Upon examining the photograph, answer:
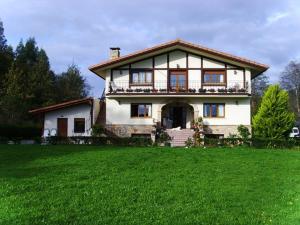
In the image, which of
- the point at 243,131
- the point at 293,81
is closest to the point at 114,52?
the point at 243,131

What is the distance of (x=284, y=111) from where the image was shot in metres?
35.3

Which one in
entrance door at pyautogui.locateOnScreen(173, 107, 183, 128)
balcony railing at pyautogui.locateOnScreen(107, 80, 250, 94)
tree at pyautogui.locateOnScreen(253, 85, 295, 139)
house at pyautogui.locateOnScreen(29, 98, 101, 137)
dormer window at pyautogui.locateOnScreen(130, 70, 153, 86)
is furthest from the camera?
house at pyautogui.locateOnScreen(29, 98, 101, 137)

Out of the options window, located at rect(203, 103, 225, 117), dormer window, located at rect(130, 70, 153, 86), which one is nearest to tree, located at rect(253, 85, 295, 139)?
window, located at rect(203, 103, 225, 117)

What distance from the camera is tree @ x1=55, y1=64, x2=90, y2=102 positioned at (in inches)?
2694

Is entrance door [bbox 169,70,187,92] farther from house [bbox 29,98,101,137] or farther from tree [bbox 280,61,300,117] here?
tree [bbox 280,61,300,117]

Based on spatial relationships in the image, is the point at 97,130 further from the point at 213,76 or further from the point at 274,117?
the point at 274,117

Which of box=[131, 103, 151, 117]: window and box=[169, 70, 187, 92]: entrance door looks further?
box=[131, 103, 151, 117]: window

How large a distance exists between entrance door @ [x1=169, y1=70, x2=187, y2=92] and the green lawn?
18783mm

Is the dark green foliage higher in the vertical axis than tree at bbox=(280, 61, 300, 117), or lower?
lower

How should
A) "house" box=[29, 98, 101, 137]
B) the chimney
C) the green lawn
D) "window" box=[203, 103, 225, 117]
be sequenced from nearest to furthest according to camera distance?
the green lawn → "window" box=[203, 103, 225, 117] → "house" box=[29, 98, 101, 137] → the chimney

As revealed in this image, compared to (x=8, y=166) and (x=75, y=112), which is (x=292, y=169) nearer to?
(x=8, y=166)

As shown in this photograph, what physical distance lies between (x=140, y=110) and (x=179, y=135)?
12.9 ft

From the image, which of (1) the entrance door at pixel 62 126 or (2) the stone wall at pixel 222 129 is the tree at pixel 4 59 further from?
(2) the stone wall at pixel 222 129

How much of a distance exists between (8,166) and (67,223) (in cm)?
830
